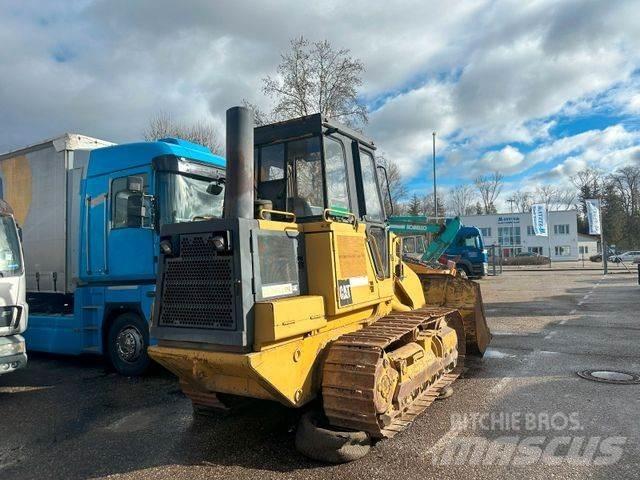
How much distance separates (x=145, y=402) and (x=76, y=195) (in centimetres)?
398

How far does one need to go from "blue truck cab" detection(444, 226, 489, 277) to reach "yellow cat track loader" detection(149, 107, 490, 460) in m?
22.7

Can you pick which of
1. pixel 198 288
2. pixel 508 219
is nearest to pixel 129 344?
pixel 198 288

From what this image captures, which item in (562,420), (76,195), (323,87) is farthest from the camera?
(323,87)

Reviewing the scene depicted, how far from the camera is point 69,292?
805 cm

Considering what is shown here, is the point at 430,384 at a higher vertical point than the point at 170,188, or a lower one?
lower

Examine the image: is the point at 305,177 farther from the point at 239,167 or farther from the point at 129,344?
the point at 129,344

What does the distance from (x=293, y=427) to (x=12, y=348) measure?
4.05m

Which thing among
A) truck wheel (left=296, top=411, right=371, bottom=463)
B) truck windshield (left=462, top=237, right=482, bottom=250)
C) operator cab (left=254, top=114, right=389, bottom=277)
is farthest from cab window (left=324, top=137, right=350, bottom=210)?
truck windshield (left=462, top=237, right=482, bottom=250)

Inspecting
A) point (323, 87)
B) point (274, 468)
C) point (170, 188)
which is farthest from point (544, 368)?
point (323, 87)

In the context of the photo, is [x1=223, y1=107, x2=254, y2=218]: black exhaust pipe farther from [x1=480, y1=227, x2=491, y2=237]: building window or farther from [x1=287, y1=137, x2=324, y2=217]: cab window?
[x1=480, y1=227, x2=491, y2=237]: building window

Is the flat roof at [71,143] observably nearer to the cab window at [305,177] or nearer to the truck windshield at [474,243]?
the cab window at [305,177]

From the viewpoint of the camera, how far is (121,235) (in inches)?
287

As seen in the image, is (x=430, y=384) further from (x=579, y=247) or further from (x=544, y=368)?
(x=579, y=247)

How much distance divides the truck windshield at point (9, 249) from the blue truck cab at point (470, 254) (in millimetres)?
23179
